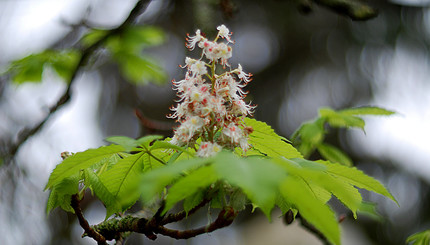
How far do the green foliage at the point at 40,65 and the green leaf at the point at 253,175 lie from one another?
1.88m

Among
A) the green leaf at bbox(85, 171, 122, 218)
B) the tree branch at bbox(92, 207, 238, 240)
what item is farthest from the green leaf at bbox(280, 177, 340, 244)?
the green leaf at bbox(85, 171, 122, 218)

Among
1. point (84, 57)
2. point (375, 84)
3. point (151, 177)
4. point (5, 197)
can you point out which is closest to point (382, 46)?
point (375, 84)

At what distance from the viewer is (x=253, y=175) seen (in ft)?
2.44

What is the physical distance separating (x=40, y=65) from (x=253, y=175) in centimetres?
215

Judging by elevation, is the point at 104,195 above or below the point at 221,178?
below

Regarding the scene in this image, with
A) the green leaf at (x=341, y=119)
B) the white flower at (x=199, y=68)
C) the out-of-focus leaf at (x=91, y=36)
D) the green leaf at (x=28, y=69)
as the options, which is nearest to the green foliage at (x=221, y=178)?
the white flower at (x=199, y=68)

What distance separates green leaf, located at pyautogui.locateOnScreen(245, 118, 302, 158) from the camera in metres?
1.18

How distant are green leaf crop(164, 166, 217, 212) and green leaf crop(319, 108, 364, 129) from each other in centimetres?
113

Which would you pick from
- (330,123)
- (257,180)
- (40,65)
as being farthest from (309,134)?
(40,65)

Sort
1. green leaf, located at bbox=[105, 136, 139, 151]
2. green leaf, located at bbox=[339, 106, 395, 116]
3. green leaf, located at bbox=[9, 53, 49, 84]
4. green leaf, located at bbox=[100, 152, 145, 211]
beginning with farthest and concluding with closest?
green leaf, located at bbox=[9, 53, 49, 84], green leaf, located at bbox=[339, 106, 395, 116], green leaf, located at bbox=[100, 152, 145, 211], green leaf, located at bbox=[105, 136, 139, 151]

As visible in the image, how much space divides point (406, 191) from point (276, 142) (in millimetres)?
4818

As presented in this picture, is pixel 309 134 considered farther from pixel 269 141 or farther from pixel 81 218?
pixel 81 218

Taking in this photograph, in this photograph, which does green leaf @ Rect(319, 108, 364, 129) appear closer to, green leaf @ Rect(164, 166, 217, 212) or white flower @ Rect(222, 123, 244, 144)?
white flower @ Rect(222, 123, 244, 144)

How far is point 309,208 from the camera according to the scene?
84 cm
